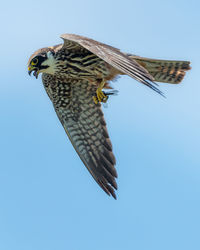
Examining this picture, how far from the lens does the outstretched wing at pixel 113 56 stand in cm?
824

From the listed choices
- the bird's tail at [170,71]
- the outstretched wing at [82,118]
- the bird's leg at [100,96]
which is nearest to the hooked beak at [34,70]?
the outstretched wing at [82,118]

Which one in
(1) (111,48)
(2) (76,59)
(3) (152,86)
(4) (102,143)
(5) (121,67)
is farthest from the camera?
(4) (102,143)

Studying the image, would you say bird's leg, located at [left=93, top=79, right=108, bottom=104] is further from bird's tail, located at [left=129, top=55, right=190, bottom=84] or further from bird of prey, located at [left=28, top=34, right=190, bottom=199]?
bird's tail, located at [left=129, top=55, right=190, bottom=84]

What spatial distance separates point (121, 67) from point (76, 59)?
161 centimetres

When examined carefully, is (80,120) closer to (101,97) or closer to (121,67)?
(101,97)

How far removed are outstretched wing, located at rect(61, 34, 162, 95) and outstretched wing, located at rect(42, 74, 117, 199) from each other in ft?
4.06

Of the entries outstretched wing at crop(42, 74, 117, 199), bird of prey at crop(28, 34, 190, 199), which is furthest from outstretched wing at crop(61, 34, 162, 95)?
→ outstretched wing at crop(42, 74, 117, 199)

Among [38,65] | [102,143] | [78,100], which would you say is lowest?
[102,143]

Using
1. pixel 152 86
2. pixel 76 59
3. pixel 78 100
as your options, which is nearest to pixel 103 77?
pixel 76 59

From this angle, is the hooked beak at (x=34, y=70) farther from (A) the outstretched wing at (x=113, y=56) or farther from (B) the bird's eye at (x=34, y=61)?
(A) the outstretched wing at (x=113, y=56)

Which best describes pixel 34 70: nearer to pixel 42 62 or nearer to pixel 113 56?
pixel 42 62

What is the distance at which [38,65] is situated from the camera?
1024 cm

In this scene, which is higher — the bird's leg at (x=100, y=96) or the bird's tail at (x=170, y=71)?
the bird's tail at (x=170, y=71)

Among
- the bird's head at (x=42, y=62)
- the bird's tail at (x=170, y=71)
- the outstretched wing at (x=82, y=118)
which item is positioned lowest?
the outstretched wing at (x=82, y=118)
